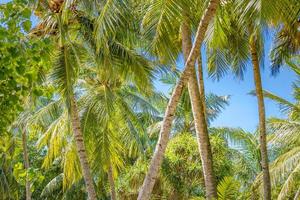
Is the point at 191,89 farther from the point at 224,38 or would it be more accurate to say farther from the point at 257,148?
the point at 257,148

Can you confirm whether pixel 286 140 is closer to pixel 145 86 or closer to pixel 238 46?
pixel 238 46

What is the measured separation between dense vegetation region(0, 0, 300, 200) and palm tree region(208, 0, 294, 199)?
3cm

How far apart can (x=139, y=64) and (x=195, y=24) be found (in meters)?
3.22

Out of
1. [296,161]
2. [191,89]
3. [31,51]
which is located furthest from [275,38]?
[31,51]

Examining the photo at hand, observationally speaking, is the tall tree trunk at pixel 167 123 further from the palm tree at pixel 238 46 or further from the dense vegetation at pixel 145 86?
the palm tree at pixel 238 46

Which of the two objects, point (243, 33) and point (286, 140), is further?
point (286, 140)

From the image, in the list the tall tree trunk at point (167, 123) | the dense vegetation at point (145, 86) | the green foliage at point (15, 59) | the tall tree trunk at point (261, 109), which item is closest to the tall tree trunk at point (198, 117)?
the dense vegetation at point (145, 86)

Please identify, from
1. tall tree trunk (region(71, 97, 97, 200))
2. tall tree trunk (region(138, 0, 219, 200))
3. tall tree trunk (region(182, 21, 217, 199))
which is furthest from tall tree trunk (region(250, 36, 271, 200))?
tall tree trunk (region(138, 0, 219, 200))

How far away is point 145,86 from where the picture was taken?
1366 cm

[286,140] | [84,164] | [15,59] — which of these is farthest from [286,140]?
[15,59]

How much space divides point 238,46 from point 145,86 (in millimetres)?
2437

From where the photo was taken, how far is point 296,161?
15.8 meters

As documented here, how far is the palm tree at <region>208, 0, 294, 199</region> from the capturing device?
9792 millimetres

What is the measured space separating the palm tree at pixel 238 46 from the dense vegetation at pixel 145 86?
0.11ft
